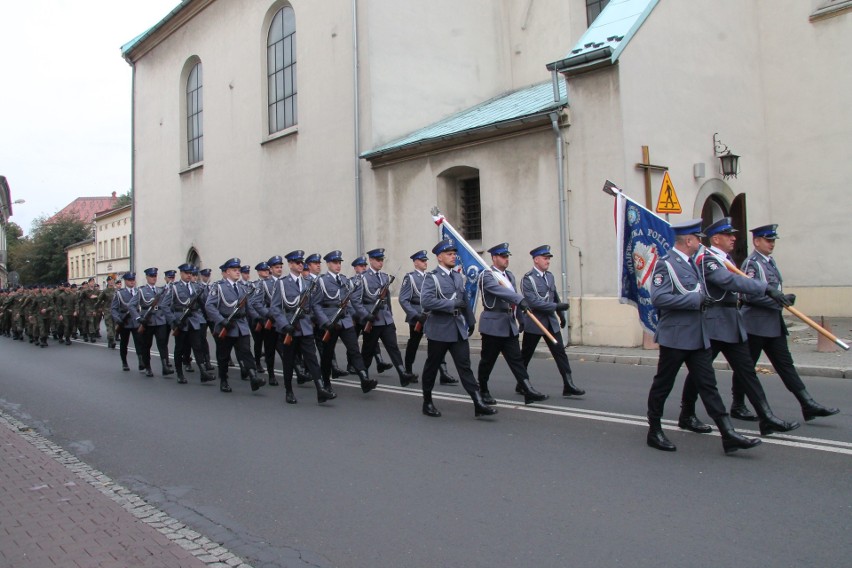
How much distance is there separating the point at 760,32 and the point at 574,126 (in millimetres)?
6903

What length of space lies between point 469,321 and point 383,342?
260 cm

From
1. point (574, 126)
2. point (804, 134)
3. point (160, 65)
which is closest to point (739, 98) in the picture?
point (804, 134)

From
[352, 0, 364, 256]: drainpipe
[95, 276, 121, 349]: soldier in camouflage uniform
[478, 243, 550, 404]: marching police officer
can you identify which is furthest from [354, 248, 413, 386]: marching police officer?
[95, 276, 121, 349]: soldier in camouflage uniform

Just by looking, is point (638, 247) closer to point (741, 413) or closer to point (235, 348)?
point (741, 413)

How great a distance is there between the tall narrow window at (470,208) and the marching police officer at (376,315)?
6.95 m

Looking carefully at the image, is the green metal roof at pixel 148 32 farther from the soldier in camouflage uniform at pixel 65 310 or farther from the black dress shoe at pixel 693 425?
the black dress shoe at pixel 693 425

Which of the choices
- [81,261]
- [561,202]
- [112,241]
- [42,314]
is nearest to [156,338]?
[561,202]

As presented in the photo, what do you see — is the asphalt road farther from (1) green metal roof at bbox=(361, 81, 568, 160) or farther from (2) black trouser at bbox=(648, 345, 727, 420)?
(1) green metal roof at bbox=(361, 81, 568, 160)

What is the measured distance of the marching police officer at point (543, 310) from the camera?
8539 millimetres

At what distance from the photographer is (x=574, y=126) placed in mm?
14328

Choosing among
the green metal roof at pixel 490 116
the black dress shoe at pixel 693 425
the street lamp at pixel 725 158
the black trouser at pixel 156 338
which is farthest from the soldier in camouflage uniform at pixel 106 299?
the black dress shoe at pixel 693 425

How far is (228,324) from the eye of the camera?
1034cm

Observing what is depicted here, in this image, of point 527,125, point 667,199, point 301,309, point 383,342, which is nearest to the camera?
point 301,309

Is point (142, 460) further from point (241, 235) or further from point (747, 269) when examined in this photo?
point (241, 235)
